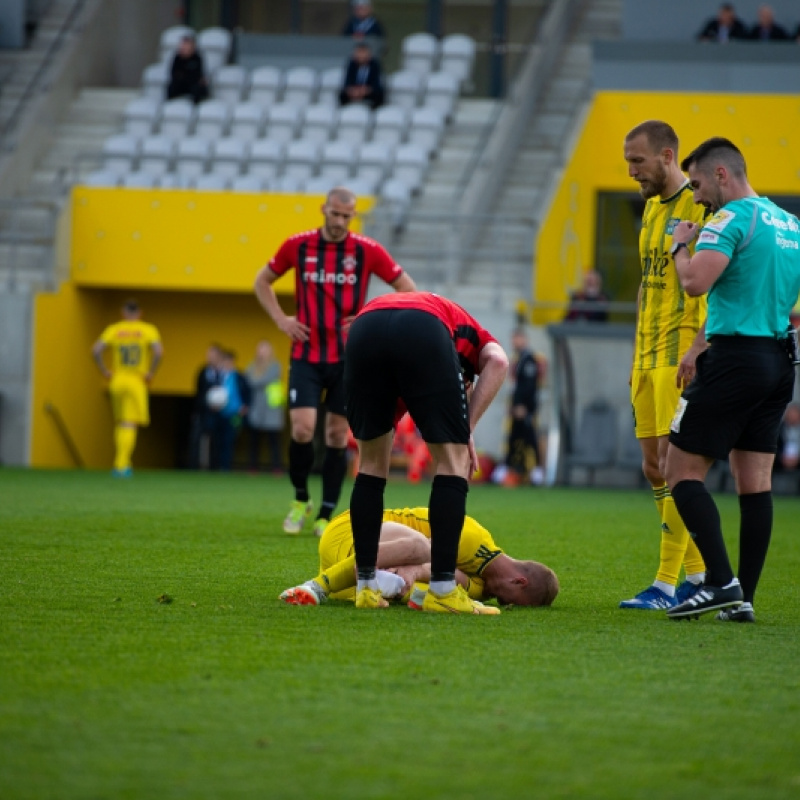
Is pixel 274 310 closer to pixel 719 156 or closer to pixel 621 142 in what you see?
pixel 719 156

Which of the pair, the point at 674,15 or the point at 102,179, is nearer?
the point at 102,179

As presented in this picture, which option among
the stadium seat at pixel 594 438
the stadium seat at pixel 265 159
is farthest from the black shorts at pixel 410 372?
the stadium seat at pixel 265 159

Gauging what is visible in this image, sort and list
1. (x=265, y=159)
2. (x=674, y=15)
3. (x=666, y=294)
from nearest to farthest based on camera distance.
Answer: (x=666, y=294) → (x=265, y=159) → (x=674, y=15)

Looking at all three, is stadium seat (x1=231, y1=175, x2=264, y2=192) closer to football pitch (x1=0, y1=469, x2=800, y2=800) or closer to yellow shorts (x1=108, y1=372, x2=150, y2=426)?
yellow shorts (x1=108, y1=372, x2=150, y2=426)

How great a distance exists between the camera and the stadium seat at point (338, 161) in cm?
2214

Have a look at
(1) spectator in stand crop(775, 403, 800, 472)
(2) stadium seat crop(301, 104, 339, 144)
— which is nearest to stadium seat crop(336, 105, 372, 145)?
(2) stadium seat crop(301, 104, 339, 144)

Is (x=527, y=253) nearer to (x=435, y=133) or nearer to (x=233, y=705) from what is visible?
(x=435, y=133)

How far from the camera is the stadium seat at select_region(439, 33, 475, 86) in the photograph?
80.4 ft

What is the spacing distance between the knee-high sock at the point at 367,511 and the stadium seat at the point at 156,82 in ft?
64.3

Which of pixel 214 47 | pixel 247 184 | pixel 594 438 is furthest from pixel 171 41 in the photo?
pixel 594 438

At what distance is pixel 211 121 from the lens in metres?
23.6

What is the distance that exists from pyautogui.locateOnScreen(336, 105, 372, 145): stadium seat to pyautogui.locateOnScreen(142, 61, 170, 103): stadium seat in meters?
3.24

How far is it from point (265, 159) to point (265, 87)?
240cm

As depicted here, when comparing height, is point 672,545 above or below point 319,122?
below
